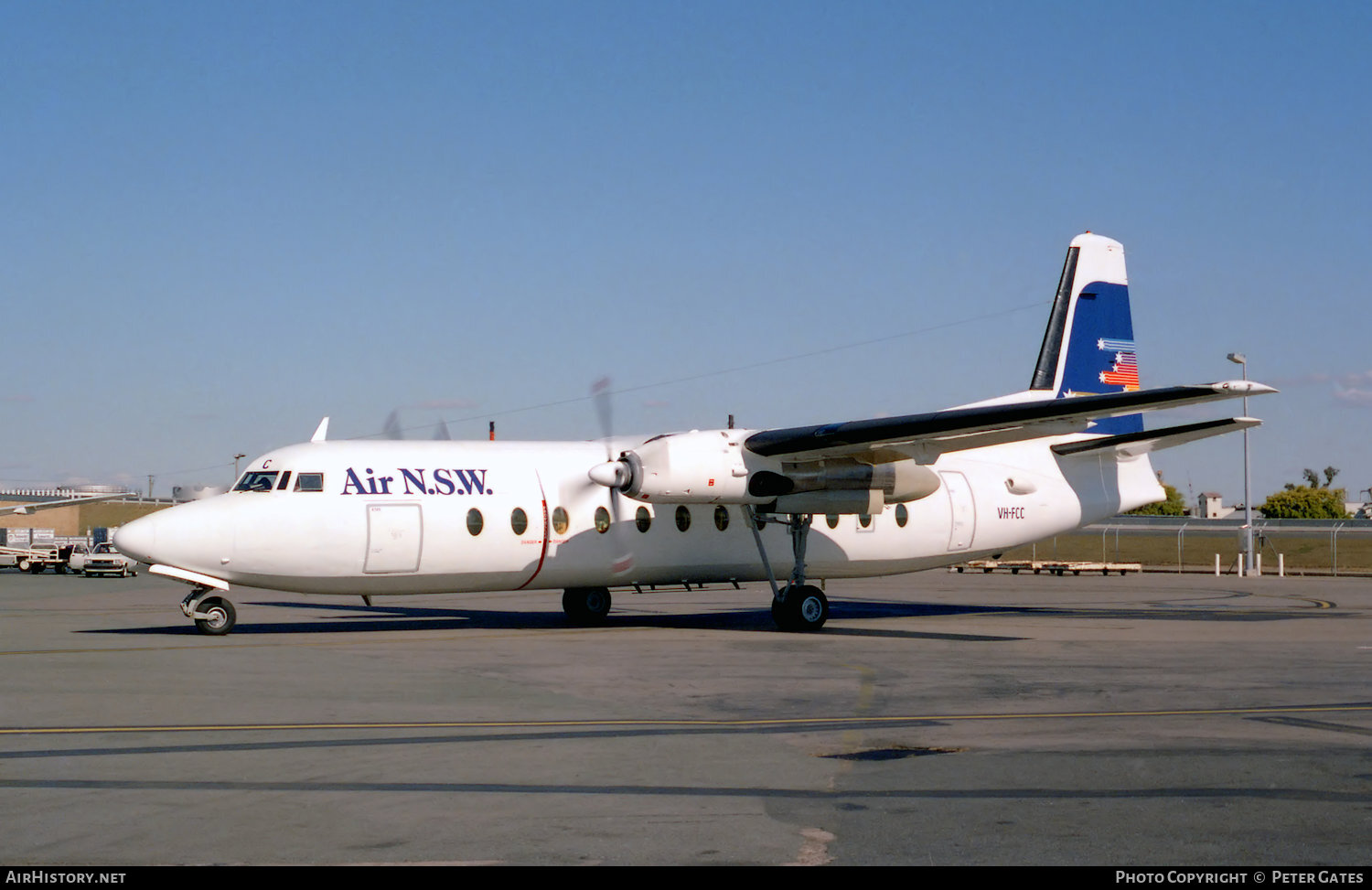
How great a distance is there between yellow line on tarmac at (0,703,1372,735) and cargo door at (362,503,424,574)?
8.51 m

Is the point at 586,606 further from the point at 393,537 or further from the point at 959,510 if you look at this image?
the point at 959,510

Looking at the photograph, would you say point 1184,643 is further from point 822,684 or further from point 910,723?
point 910,723

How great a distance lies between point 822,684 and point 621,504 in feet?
27.5

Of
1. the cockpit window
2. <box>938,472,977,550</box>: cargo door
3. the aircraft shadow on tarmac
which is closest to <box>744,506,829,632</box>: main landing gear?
the aircraft shadow on tarmac

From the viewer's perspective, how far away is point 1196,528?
50969 mm

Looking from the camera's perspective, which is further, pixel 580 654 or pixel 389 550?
pixel 389 550

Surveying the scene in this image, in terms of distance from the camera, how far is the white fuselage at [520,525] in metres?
18.2

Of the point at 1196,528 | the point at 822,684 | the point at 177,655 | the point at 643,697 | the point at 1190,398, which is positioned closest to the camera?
the point at 643,697

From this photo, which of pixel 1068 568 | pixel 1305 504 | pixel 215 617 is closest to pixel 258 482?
pixel 215 617

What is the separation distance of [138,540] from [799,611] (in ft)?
33.2

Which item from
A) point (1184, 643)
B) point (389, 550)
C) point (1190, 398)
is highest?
point (1190, 398)

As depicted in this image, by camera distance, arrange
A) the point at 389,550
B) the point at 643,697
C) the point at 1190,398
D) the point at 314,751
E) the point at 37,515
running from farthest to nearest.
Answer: the point at 37,515
the point at 389,550
the point at 1190,398
the point at 643,697
the point at 314,751

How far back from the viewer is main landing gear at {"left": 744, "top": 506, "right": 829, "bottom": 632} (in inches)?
822

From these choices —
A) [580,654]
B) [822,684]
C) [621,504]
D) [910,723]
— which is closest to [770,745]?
[910,723]
